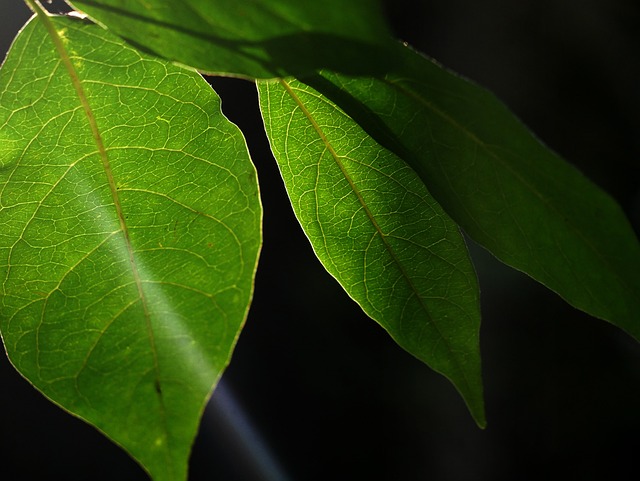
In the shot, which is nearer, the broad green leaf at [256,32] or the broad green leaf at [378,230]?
the broad green leaf at [256,32]

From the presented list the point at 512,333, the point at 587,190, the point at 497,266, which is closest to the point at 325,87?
the point at 587,190

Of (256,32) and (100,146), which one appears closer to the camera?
(256,32)

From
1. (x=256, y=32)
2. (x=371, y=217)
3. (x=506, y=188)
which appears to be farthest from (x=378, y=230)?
(x=256, y=32)

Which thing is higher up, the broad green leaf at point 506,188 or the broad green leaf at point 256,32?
the broad green leaf at point 256,32

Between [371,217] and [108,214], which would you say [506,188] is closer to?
[371,217]

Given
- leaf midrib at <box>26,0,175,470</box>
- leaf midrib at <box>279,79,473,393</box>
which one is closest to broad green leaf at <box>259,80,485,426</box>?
leaf midrib at <box>279,79,473,393</box>

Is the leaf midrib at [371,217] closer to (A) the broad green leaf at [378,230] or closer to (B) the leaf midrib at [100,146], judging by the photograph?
(A) the broad green leaf at [378,230]

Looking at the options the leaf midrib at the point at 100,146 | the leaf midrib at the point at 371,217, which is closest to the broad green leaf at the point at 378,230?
the leaf midrib at the point at 371,217
